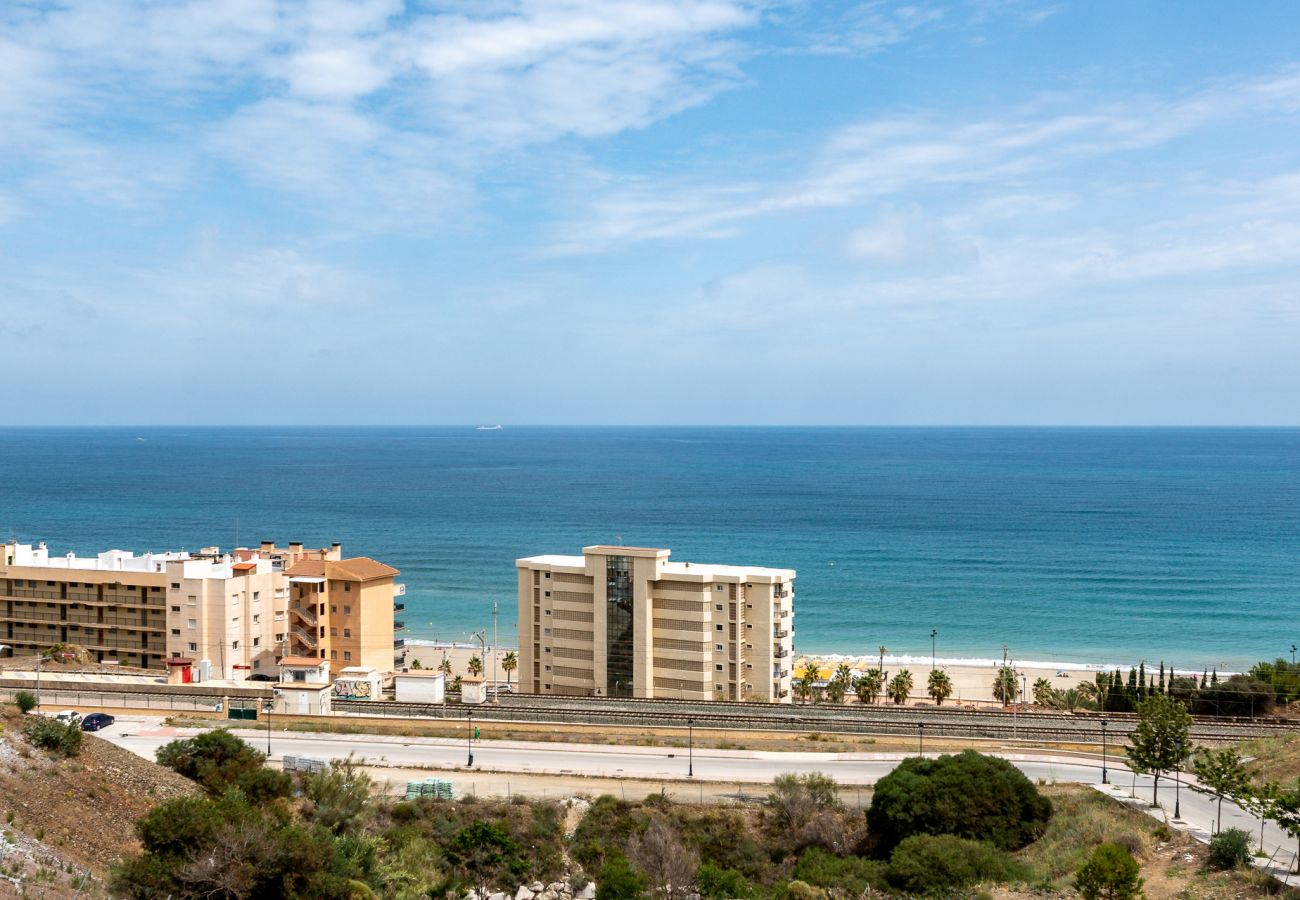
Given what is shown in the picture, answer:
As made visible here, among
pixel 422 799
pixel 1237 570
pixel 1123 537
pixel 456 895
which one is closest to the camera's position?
pixel 456 895

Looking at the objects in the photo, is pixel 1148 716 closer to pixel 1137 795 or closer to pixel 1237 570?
pixel 1137 795

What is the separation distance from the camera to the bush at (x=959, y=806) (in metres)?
27.6

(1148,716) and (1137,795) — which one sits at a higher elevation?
(1148,716)

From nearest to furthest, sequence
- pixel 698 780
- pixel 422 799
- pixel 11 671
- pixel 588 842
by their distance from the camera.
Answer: pixel 588 842 → pixel 422 799 → pixel 698 780 → pixel 11 671

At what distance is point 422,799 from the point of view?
30.9 meters

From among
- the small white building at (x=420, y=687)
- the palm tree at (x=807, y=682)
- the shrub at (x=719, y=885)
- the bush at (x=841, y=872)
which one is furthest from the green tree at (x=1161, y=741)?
the small white building at (x=420, y=687)

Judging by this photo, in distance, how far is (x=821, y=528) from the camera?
450ft

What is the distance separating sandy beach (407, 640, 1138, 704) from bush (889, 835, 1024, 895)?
36.7 metres

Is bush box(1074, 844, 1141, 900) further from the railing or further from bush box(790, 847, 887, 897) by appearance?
the railing

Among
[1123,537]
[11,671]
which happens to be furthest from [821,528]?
[11,671]

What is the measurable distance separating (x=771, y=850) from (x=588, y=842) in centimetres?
495

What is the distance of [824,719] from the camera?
43688 millimetres

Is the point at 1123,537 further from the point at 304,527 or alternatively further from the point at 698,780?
the point at 698,780

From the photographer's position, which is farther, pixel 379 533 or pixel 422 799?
pixel 379 533
